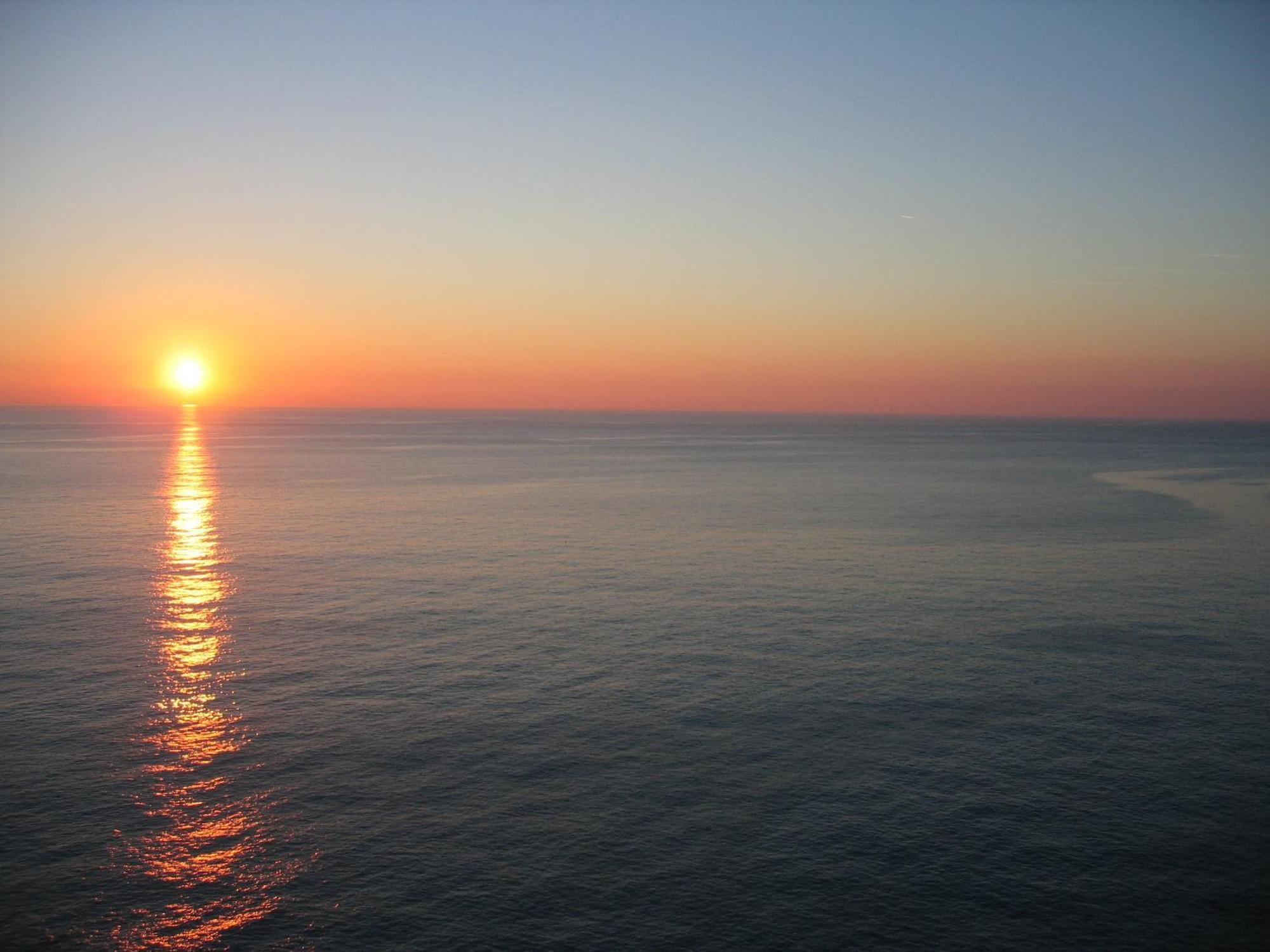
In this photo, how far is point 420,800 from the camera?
46500 millimetres

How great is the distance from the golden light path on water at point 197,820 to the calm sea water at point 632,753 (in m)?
0.19

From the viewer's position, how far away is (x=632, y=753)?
52.0 m

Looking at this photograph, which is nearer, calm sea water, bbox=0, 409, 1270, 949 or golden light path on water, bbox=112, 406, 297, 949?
golden light path on water, bbox=112, 406, 297, 949

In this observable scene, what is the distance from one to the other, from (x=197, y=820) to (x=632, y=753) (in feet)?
70.9

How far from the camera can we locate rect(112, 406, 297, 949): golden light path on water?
37.7 meters

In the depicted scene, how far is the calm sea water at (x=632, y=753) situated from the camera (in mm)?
38531

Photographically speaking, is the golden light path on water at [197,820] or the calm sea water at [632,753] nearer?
the golden light path on water at [197,820]

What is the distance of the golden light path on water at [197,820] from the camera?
37656mm

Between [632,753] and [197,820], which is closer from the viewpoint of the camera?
[197,820]

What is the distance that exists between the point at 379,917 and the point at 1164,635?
64689mm

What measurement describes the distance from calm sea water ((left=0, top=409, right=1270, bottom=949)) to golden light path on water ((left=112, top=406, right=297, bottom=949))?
193mm

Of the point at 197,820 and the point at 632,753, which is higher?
the point at 632,753

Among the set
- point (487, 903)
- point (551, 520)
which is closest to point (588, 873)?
point (487, 903)

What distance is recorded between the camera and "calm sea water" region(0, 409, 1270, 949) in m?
38.5
